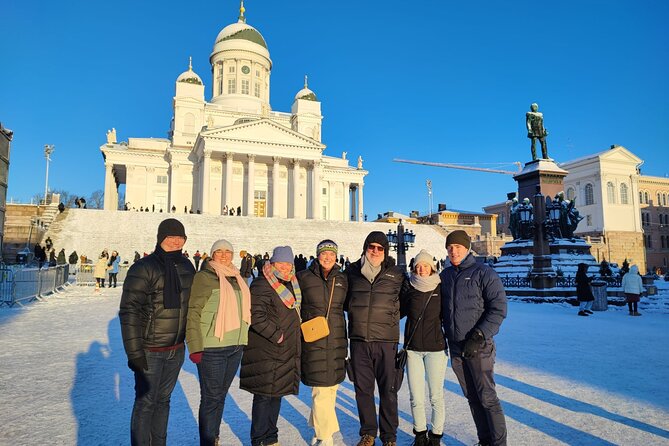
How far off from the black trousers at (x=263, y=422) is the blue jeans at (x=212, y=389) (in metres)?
0.31

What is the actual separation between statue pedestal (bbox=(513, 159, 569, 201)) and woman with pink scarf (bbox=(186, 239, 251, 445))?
62.7 ft

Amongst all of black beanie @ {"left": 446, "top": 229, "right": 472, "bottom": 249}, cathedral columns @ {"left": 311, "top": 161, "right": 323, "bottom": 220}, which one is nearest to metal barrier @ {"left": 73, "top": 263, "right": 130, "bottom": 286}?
black beanie @ {"left": 446, "top": 229, "right": 472, "bottom": 249}

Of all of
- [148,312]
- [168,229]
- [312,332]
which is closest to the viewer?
[148,312]

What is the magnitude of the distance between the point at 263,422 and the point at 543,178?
19877 mm

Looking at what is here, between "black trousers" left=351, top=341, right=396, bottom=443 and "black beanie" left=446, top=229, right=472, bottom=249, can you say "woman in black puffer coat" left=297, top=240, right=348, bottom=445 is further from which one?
"black beanie" left=446, top=229, right=472, bottom=249

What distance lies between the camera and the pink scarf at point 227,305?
13.1 feet

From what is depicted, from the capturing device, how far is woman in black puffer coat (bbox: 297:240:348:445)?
4191 mm

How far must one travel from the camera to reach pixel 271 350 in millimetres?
4074

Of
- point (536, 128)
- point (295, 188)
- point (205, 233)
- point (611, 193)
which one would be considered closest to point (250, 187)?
point (295, 188)

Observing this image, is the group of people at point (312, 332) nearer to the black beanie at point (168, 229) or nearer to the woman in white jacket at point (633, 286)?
the black beanie at point (168, 229)

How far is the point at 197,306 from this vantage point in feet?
12.9

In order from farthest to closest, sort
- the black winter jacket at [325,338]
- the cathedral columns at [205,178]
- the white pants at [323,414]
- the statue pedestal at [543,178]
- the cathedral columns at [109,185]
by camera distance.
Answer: the cathedral columns at [109,185]
the cathedral columns at [205,178]
the statue pedestal at [543,178]
the black winter jacket at [325,338]
the white pants at [323,414]

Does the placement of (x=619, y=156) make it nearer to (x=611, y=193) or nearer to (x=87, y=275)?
(x=611, y=193)

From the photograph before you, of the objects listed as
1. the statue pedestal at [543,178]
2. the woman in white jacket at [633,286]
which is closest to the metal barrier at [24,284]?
the woman in white jacket at [633,286]
